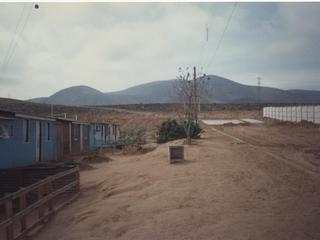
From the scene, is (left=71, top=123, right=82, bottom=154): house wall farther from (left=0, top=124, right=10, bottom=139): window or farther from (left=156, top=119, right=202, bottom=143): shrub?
(left=0, top=124, right=10, bottom=139): window

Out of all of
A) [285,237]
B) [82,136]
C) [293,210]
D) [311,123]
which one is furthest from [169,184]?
[311,123]

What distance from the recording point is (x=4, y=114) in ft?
53.9

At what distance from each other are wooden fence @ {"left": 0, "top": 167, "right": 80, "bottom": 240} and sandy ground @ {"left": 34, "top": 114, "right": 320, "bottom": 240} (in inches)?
12.8

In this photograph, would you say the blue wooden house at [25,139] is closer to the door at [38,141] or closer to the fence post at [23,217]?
the door at [38,141]

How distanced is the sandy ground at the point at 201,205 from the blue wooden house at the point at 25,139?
186 inches

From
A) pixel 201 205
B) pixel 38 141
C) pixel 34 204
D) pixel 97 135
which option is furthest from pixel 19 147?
pixel 97 135

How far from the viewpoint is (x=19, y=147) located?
18.2 m

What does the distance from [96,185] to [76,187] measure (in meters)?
1.34

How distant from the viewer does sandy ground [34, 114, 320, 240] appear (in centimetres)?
690

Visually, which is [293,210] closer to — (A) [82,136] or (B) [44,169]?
(B) [44,169]

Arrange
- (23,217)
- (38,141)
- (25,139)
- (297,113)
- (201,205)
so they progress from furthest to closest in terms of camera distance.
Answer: (297,113)
(38,141)
(25,139)
(201,205)
(23,217)

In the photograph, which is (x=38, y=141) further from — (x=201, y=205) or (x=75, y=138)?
(x=201, y=205)

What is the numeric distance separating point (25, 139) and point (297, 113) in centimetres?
3718

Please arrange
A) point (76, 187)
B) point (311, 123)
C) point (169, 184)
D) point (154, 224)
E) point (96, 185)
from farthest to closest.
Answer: point (311, 123) < point (96, 185) < point (76, 187) < point (169, 184) < point (154, 224)
